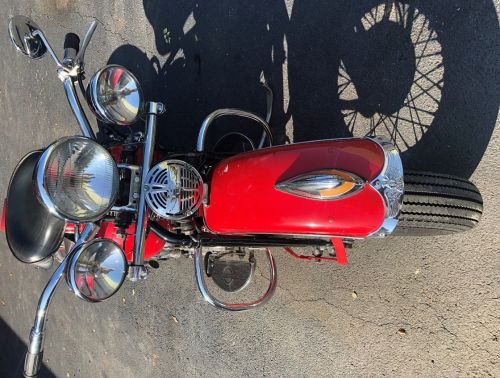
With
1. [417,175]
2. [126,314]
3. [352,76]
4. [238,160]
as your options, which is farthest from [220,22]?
[126,314]

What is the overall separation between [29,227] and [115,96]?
0.68m

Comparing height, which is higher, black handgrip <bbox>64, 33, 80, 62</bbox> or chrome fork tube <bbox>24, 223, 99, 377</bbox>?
black handgrip <bbox>64, 33, 80, 62</bbox>

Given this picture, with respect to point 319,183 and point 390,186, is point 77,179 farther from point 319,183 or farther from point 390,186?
point 390,186

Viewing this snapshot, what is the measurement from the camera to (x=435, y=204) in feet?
7.06

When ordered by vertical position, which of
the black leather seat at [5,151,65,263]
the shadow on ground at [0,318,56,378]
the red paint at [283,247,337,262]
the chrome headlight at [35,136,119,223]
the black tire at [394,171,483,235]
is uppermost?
the chrome headlight at [35,136,119,223]

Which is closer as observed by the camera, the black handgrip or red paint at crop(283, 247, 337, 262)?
the black handgrip

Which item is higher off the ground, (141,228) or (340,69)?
(340,69)

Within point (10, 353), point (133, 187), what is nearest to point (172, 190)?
point (133, 187)

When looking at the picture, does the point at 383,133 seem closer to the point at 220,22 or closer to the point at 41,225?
the point at 220,22

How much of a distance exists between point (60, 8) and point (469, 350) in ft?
14.5

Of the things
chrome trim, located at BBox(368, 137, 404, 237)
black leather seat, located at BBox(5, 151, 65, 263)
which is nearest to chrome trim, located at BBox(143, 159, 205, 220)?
black leather seat, located at BBox(5, 151, 65, 263)

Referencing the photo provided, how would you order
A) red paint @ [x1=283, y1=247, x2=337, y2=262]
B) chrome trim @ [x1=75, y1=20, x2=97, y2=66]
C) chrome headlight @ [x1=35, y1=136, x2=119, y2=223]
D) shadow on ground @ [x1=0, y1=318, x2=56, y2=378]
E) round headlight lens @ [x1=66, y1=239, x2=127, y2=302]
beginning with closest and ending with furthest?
chrome headlight @ [x1=35, y1=136, x2=119, y2=223] → round headlight lens @ [x1=66, y1=239, x2=127, y2=302] → chrome trim @ [x1=75, y1=20, x2=97, y2=66] → red paint @ [x1=283, y1=247, x2=337, y2=262] → shadow on ground @ [x1=0, y1=318, x2=56, y2=378]

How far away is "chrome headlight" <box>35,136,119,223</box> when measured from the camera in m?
1.62

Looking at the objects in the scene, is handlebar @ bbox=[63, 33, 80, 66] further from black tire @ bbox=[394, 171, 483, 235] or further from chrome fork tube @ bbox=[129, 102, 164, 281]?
black tire @ bbox=[394, 171, 483, 235]
